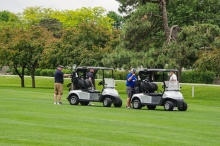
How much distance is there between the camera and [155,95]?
26938mm

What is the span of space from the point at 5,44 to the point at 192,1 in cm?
2376

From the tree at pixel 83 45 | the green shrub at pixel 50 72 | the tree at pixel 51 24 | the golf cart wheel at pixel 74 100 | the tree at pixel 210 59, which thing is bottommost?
the golf cart wheel at pixel 74 100

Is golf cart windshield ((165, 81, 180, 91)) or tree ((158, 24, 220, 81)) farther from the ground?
tree ((158, 24, 220, 81))

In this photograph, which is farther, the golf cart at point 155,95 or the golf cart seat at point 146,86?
the golf cart seat at point 146,86

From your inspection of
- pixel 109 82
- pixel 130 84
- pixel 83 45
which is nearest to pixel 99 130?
pixel 130 84

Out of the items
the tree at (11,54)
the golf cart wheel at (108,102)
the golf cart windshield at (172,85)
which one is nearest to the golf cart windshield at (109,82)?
the golf cart wheel at (108,102)

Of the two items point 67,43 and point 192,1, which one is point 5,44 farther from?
point 192,1

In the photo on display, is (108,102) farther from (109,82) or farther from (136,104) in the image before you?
(136,104)

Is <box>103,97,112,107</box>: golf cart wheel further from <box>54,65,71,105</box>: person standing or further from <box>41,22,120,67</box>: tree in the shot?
<box>41,22,120,67</box>: tree

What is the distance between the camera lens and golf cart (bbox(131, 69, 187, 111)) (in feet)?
86.9

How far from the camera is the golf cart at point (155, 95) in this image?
26.5 meters

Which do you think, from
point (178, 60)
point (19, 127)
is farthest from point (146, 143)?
point (178, 60)

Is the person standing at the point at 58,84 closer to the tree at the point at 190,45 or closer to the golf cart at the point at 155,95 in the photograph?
the golf cart at the point at 155,95

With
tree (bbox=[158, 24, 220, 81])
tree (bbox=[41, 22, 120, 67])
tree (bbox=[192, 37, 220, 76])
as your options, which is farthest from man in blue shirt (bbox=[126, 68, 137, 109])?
tree (bbox=[41, 22, 120, 67])
